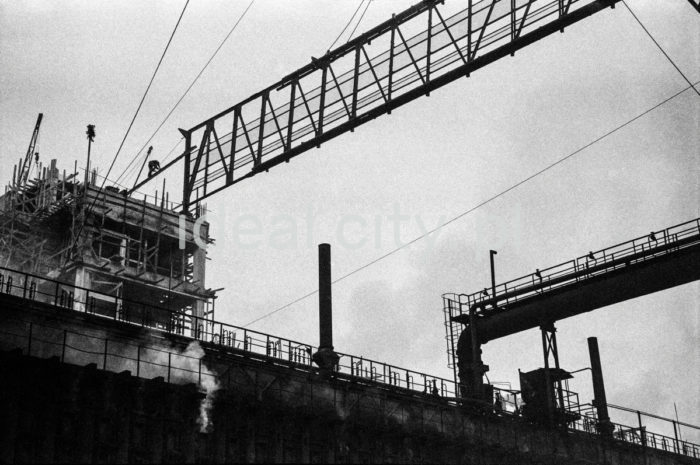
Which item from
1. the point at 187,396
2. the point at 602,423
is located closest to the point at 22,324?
the point at 187,396

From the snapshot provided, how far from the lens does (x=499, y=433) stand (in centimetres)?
3203

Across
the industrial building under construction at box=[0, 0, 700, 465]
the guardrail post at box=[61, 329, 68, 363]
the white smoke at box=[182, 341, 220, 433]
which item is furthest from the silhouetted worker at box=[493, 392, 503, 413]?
the guardrail post at box=[61, 329, 68, 363]

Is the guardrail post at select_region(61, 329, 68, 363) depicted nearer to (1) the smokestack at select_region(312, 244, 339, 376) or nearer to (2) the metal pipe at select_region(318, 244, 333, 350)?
(1) the smokestack at select_region(312, 244, 339, 376)

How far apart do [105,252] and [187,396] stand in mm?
26755

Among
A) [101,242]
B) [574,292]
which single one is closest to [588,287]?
[574,292]

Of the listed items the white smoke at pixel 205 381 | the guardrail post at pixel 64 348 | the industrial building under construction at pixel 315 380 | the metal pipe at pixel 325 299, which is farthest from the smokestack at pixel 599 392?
the guardrail post at pixel 64 348

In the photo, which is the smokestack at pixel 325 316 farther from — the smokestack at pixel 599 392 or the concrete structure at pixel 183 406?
the smokestack at pixel 599 392

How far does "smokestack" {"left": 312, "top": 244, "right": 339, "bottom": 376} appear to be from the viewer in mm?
27609

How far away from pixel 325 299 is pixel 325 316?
2.17ft

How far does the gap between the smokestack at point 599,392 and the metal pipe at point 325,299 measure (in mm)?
15332

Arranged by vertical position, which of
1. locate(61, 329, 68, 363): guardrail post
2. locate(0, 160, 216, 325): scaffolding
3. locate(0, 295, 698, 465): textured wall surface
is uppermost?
locate(0, 160, 216, 325): scaffolding

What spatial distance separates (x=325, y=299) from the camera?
28.9 meters

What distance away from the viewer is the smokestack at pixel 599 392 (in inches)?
1462

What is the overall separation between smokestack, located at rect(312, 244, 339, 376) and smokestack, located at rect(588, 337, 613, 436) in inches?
604
